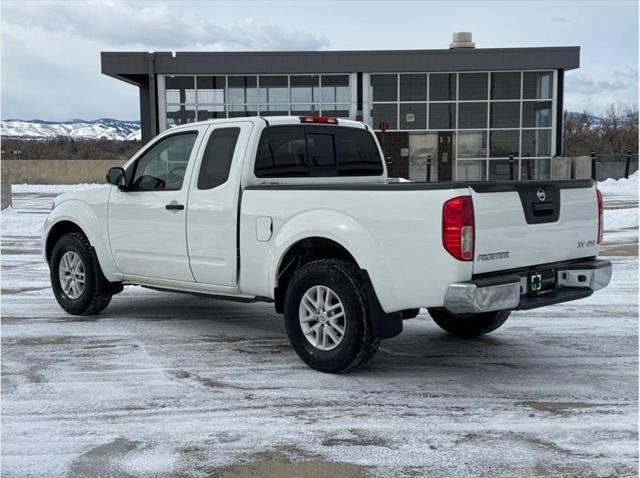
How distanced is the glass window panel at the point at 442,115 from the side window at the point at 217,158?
2702 cm

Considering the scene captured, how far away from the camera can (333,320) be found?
5.48 meters

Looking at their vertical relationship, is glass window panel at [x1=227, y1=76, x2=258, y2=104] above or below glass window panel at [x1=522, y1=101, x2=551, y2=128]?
above

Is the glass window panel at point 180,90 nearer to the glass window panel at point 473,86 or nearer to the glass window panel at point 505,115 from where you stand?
the glass window panel at point 473,86

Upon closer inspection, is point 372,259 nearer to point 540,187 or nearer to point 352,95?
point 540,187

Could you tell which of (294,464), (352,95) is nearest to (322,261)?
(294,464)

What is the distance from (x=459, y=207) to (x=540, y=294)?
3.53ft

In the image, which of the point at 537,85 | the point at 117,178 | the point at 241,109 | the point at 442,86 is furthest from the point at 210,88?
the point at 117,178

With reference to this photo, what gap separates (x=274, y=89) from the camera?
105 feet

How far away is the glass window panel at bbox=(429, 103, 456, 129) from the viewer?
32.5 metres

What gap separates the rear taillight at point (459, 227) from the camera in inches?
188

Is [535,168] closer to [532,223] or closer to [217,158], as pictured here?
[217,158]

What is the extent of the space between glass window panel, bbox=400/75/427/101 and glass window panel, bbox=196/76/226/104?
25.5 feet

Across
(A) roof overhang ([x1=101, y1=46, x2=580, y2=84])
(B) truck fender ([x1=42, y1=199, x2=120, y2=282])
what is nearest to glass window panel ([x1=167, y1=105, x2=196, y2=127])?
(A) roof overhang ([x1=101, y1=46, x2=580, y2=84])

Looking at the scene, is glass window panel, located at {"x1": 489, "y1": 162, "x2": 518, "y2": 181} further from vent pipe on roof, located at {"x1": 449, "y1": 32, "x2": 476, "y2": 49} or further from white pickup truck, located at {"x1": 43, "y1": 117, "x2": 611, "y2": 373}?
white pickup truck, located at {"x1": 43, "y1": 117, "x2": 611, "y2": 373}
